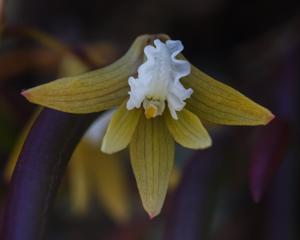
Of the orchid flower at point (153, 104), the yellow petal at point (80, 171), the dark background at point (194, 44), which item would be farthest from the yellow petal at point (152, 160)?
the dark background at point (194, 44)

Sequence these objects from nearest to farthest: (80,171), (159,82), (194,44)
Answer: (159,82) < (80,171) < (194,44)

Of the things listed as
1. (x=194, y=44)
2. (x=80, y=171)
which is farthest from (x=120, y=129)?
(x=194, y=44)

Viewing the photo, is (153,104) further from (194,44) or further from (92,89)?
(194,44)

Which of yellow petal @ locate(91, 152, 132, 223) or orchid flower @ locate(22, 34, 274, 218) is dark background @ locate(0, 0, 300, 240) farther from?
orchid flower @ locate(22, 34, 274, 218)

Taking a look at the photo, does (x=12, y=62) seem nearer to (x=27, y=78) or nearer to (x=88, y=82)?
(x=27, y=78)

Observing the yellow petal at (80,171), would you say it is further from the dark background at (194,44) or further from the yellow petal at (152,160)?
the yellow petal at (152,160)

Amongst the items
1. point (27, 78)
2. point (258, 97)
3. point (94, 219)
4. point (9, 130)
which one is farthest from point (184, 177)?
point (27, 78)

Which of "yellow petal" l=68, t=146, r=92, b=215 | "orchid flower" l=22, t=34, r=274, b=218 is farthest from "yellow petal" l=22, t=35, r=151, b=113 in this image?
"yellow petal" l=68, t=146, r=92, b=215
